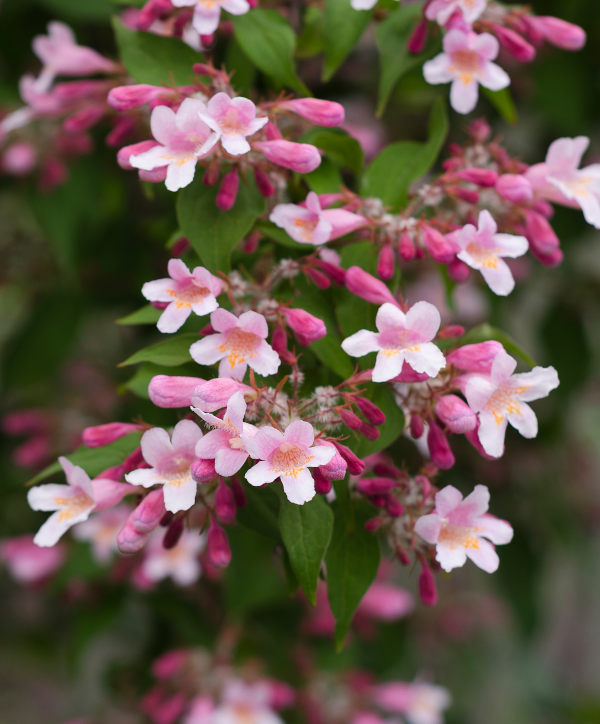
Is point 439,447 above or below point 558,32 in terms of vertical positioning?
below

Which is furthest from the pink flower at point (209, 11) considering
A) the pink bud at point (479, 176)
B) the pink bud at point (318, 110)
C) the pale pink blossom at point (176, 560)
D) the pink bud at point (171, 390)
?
the pale pink blossom at point (176, 560)

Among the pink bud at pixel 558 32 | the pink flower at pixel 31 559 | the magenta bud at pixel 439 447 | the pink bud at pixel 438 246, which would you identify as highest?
the pink bud at pixel 558 32

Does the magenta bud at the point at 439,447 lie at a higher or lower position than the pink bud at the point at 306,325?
lower

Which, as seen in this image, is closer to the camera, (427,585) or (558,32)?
(427,585)

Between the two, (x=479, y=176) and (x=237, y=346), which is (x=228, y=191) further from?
(x=479, y=176)

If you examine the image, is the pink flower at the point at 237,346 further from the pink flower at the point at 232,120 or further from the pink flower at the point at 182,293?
the pink flower at the point at 232,120

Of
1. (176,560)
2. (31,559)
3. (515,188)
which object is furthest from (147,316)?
(31,559)
